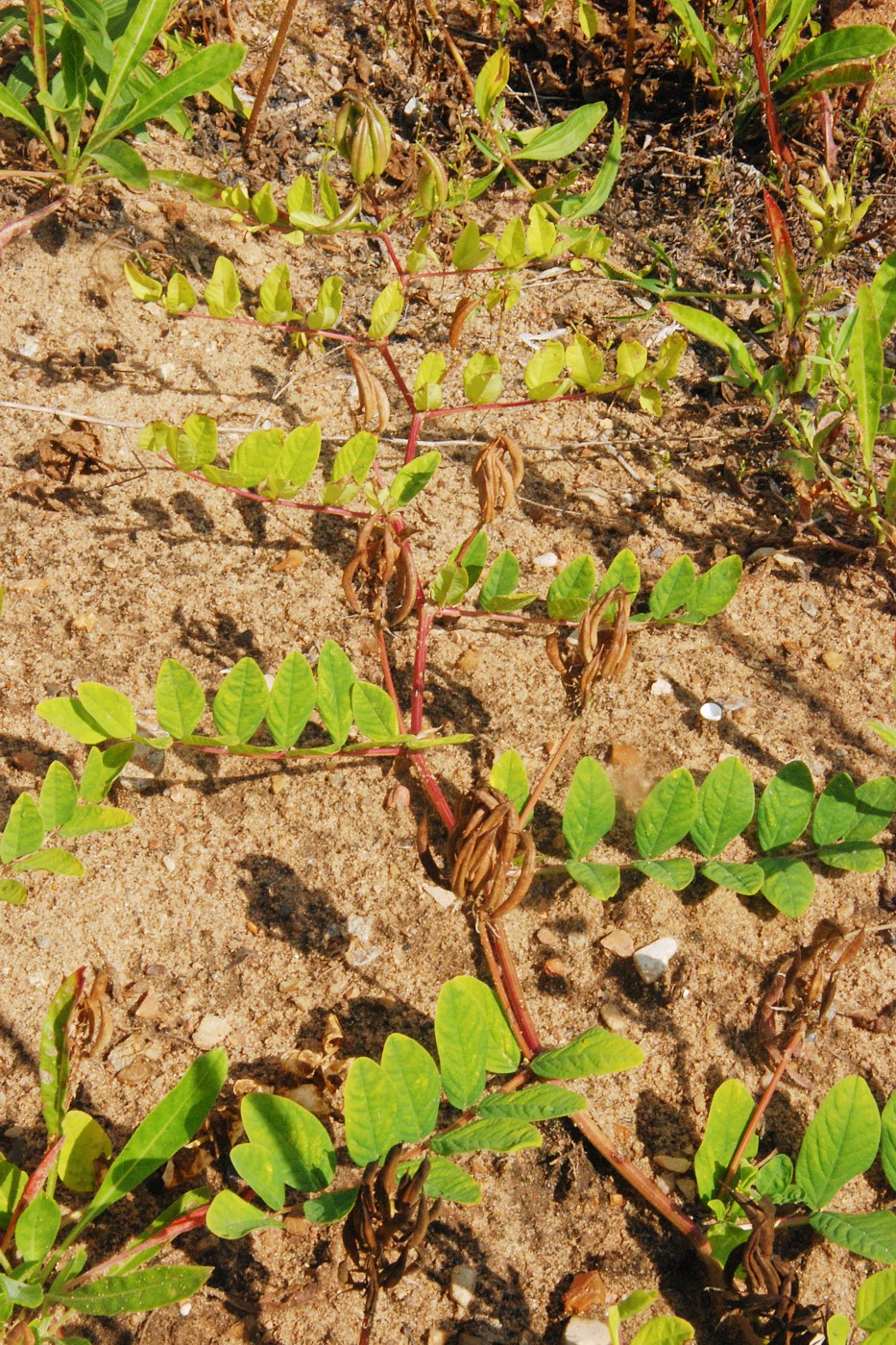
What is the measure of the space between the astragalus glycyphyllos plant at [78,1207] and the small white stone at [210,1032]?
0.50 ft

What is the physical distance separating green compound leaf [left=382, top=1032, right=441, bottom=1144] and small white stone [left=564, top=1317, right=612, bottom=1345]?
12.8 inches

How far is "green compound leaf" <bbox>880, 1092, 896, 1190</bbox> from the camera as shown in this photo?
4.73ft

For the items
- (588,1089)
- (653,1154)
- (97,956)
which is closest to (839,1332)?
(653,1154)

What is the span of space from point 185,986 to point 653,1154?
2.29ft

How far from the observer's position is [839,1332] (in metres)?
1.28

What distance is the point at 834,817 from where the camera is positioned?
1678 millimetres

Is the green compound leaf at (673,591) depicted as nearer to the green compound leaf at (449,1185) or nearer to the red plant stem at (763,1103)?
the red plant stem at (763,1103)

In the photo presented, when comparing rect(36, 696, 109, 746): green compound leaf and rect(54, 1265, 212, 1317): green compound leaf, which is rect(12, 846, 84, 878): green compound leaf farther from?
rect(54, 1265, 212, 1317): green compound leaf

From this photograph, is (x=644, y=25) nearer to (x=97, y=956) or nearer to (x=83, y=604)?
(x=83, y=604)

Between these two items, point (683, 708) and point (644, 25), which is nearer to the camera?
point (683, 708)

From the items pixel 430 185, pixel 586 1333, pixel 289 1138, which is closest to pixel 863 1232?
pixel 586 1333

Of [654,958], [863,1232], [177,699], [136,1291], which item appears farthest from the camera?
[654,958]

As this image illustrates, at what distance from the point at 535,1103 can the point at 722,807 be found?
53cm

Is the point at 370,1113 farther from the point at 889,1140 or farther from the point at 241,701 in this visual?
the point at 889,1140
